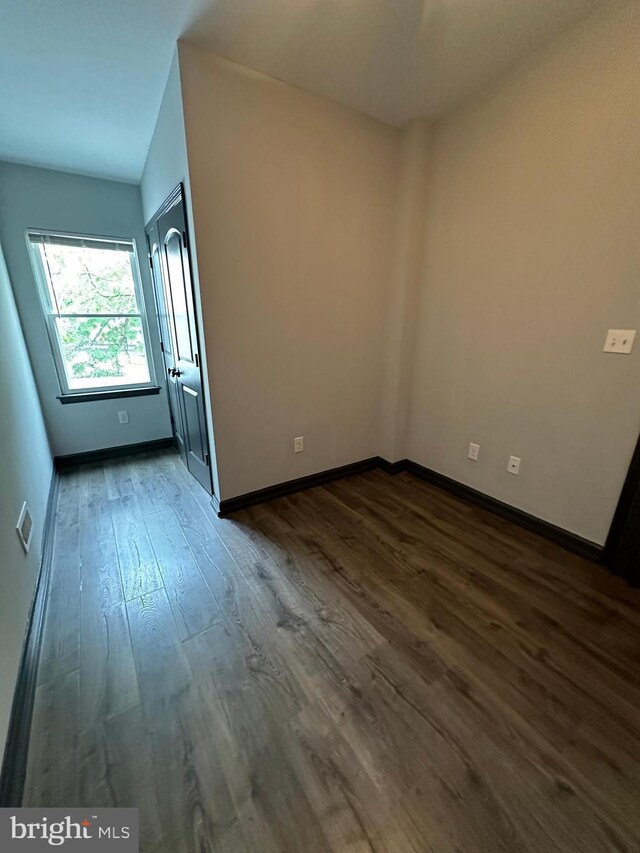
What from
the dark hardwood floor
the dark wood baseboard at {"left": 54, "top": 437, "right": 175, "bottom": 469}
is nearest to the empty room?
the dark hardwood floor

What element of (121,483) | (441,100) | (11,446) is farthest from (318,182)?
(121,483)

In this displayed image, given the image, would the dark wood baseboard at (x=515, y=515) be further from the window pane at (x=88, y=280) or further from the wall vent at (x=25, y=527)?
the window pane at (x=88, y=280)

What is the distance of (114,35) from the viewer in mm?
1511

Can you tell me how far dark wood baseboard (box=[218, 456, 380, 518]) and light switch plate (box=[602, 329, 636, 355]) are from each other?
1789 mm

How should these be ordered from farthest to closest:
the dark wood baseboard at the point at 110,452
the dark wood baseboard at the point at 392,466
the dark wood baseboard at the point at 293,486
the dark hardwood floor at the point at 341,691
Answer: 1. the dark wood baseboard at the point at 110,452
2. the dark wood baseboard at the point at 392,466
3. the dark wood baseboard at the point at 293,486
4. the dark hardwood floor at the point at 341,691

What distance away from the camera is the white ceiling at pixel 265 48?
1.43 meters

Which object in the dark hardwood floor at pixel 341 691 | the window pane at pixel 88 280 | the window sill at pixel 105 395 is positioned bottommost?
the dark hardwood floor at pixel 341 691

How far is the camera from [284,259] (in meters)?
2.12

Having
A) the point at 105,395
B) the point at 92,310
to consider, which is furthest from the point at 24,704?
the point at 92,310

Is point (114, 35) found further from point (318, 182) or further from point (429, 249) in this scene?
point (429, 249)

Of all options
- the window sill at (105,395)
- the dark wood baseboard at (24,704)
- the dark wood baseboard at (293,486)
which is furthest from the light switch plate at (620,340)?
the window sill at (105,395)

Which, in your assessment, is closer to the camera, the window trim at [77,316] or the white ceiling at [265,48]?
the white ceiling at [265,48]

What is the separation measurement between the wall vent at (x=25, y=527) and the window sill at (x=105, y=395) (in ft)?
5.13

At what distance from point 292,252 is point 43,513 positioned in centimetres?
231
